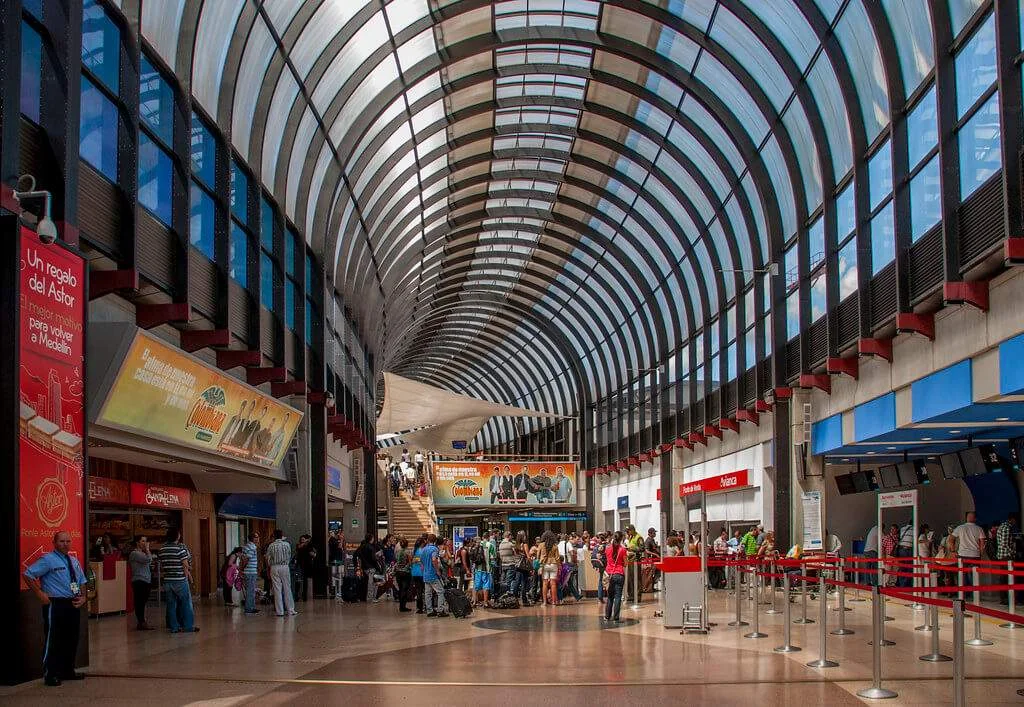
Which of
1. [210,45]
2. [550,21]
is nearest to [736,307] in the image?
[550,21]

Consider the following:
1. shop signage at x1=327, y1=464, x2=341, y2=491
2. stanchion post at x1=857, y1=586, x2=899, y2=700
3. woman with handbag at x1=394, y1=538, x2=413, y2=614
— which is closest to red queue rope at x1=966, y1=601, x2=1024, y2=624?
stanchion post at x1=857, y1=586, x2=899, y2=700

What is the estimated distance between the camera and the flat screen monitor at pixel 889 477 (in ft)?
91.1

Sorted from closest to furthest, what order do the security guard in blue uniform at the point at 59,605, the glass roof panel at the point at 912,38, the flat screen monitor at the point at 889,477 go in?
the security guard in blue uniform at the point at 59,605
the glass roof panel at the point at 912,38
the flat screen monitor at the point at 889,477

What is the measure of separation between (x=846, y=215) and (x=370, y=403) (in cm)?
2734

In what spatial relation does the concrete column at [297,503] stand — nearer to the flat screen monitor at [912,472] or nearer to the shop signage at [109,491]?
the shop signage at [109,491]

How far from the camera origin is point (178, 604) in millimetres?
17266

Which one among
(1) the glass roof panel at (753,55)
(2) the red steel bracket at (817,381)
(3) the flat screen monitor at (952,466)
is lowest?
(3) the flat screen monitor at (952,466)

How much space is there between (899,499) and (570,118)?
1771 cm

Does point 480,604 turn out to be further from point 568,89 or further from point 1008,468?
point 568,89

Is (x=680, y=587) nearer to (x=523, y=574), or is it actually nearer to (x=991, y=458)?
(x=523, y=574)

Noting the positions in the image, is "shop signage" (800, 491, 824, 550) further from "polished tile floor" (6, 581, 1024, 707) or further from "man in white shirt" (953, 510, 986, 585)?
"polished tile floor" (6, 581, 1024, 707)

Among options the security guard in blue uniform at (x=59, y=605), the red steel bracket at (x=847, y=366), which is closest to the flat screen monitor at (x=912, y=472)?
the red steel bracket at (x=847, y=366)

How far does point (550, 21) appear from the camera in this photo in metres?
28.2

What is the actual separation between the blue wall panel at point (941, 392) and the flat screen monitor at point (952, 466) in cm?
540
